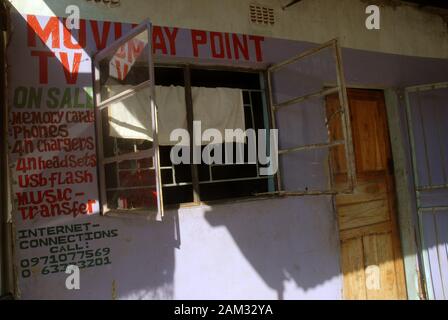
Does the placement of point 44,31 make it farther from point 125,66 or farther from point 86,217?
point 86,217

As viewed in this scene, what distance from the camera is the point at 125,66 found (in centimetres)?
302

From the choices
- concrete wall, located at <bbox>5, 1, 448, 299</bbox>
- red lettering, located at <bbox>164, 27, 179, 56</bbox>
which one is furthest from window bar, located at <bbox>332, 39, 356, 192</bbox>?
red lettering, located at <bbox>164, 27, 179, 56</bbox>

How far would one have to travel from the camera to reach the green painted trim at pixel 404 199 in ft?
15.1

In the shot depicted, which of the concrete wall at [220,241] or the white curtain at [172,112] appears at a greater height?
the white curtain at [172,112]

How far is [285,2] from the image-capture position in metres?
4.11

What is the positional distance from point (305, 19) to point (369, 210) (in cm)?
227

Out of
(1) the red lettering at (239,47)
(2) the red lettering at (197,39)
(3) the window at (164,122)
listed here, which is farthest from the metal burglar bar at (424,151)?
(2) the red lettering at (197,39)

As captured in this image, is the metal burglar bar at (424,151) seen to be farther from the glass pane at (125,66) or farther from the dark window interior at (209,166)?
the glass pane at (125,66)

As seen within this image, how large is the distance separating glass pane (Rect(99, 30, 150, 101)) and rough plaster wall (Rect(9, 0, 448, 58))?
0.45 meters

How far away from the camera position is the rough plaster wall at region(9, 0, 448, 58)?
3.27 m

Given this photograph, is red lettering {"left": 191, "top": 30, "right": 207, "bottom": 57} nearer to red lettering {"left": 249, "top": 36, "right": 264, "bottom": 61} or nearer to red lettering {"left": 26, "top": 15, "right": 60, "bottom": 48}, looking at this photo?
red lettering {"left": 249, "top": 36, "right": 264, "bottom": 61}

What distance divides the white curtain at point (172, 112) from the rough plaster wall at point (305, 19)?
24.5 inches
